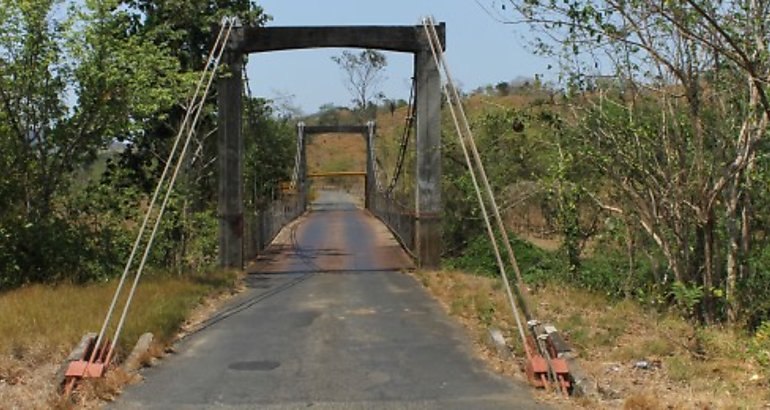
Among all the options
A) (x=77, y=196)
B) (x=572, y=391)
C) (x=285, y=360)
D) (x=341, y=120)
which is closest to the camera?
(x=572, y=391)

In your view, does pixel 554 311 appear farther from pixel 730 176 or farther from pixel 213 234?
pixel 213 234

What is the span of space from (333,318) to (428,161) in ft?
17.6

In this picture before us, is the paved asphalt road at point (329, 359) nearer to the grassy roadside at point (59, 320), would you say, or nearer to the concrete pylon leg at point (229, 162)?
the grassy roadside at point (59, 320)

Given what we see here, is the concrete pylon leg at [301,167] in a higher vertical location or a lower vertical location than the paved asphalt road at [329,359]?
higher

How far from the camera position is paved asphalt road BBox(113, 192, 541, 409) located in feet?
20.4

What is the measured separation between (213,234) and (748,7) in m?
11.4

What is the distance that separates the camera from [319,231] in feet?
96.3

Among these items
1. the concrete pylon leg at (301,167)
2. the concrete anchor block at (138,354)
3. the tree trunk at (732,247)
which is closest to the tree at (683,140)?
the tree trunk at (732,247)

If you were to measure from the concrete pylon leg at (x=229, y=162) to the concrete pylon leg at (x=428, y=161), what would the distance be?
313 cm

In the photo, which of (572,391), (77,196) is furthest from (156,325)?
(77,196)

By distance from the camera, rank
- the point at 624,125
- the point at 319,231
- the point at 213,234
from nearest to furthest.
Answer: the point at 624,125
the point at 213,234
the point at 319,231

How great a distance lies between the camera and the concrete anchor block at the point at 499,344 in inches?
296

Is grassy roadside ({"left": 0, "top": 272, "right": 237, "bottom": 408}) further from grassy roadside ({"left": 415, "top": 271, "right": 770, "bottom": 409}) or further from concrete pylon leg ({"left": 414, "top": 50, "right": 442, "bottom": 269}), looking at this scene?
concrete pylon leg ({"left": 414, "top": 50, "right": 442, "bottom": 269})

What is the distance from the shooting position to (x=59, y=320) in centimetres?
841
